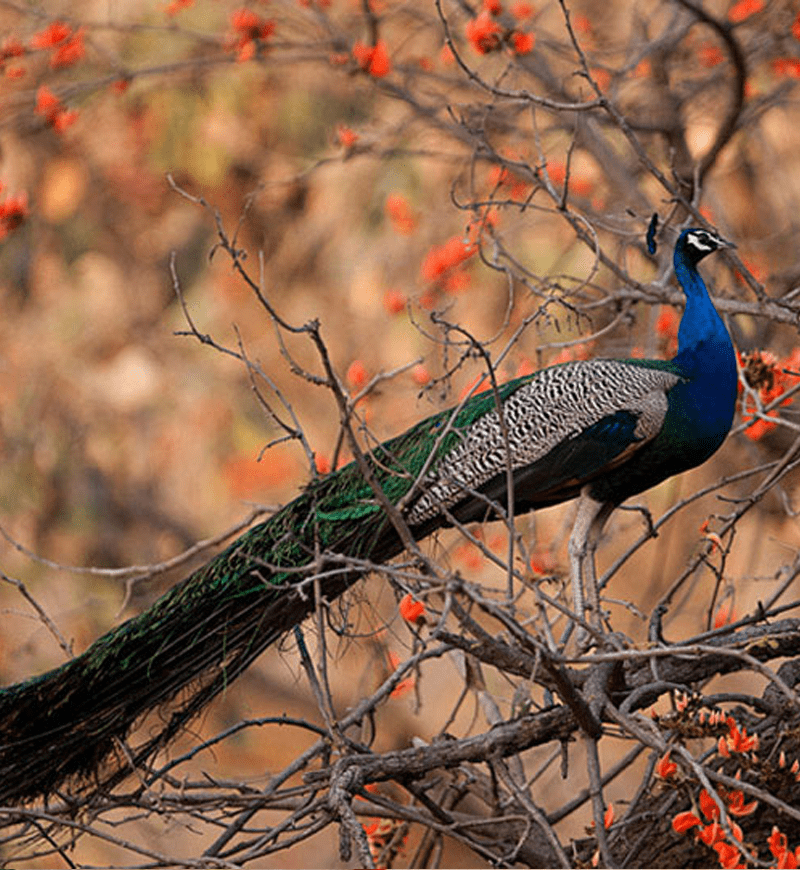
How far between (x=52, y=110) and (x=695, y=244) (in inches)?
91.3

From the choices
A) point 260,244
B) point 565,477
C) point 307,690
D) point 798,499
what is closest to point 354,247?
point 260,244

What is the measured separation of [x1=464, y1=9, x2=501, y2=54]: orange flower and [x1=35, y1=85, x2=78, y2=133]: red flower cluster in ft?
5.25

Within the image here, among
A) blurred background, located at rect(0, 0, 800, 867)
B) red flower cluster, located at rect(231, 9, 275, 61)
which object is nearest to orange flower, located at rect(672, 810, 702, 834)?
blurred background, located at rect(0, 0, 800, 867)

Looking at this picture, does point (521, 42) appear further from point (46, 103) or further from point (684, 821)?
point (684, 821)

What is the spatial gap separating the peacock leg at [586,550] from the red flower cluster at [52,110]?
2.35 metres

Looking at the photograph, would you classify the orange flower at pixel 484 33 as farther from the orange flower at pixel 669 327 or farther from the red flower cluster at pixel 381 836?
the red flower cluster at pixel 381 836

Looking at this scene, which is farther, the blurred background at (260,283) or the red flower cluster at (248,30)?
the blurred background at (260,283)

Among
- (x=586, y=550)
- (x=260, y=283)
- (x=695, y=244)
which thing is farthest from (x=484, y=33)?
(x=260, y=283)

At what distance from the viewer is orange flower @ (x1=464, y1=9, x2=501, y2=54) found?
3506 mm

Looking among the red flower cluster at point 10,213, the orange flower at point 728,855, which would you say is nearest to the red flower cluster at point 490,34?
the red flower cluster at point 10,213

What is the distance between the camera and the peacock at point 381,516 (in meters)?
2.77

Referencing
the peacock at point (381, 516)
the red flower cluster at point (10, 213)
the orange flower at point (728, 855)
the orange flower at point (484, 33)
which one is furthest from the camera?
the red flower cluster at point (10, 213)

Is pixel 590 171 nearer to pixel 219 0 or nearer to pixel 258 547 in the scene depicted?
pixel 219 0

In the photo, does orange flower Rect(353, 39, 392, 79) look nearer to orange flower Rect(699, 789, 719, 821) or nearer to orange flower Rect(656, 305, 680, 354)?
orange flower Rect(656, 305, 680, 354)
